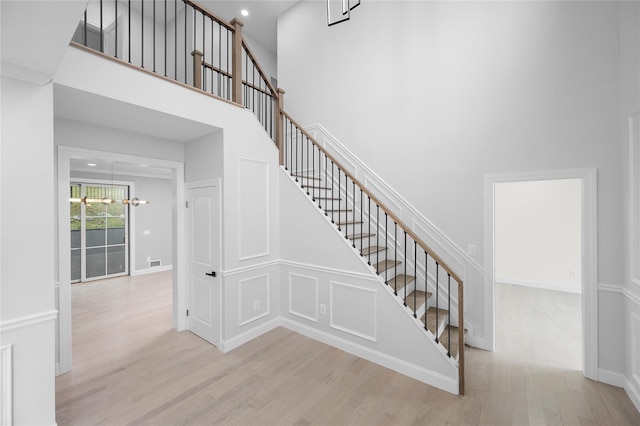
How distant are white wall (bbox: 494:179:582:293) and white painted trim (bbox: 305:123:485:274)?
135 inches

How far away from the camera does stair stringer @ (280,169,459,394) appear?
2.73m

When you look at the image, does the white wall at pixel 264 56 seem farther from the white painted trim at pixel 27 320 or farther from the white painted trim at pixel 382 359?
the white painted trim at pixel 27 320

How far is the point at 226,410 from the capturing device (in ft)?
7.64

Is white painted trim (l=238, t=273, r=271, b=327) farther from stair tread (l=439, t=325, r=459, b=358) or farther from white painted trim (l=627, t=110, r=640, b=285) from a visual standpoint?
white painted trim (l=627, t=110, r=640, b=285)

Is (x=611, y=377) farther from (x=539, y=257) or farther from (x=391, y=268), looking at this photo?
(x=539, y=257)

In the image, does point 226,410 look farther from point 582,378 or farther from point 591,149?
point 591,149

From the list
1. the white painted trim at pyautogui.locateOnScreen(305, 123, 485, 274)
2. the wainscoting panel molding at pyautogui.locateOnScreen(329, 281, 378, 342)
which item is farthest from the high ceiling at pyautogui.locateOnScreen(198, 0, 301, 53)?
the wainscoting panel molding at pyautogui.locateOnScreen(329, 281, 378, 342)

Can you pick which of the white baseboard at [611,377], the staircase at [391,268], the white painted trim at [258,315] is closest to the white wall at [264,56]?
the staircase at [391,268]

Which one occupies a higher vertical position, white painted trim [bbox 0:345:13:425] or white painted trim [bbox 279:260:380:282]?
white painted trim [bbox 279:260:380:282]

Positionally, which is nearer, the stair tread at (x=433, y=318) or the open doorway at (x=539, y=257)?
the stair tread at (x=433, y=318)

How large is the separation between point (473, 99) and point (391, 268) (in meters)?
2.37

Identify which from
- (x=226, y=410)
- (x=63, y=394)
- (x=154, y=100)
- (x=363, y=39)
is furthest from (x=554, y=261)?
(x=63, y=394)

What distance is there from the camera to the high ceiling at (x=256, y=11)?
16.9 ft

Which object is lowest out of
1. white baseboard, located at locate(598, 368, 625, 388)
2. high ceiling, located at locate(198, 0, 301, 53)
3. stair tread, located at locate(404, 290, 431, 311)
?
white baseboard, located at locate(598, 368, 625, 388)
